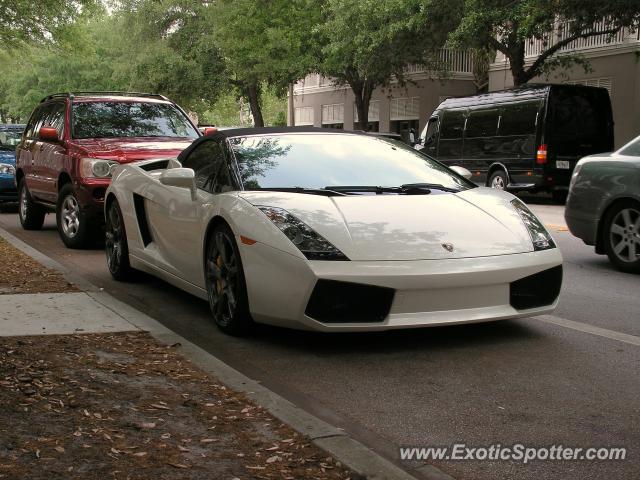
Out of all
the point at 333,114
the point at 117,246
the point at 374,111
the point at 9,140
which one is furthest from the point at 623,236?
the point at 333,114

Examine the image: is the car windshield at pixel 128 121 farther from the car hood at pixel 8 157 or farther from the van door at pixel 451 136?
the van door at pixel 451 136

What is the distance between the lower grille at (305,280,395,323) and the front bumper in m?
0.02

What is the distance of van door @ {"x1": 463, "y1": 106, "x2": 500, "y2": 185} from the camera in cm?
2078

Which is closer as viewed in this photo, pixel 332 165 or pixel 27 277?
pixel 332 165

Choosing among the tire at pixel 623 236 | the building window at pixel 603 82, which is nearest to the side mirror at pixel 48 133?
the tire at pixel 623 236

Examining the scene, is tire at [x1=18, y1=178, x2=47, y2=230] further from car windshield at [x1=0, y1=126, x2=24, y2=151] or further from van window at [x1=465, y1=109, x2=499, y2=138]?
van window at [x1=465, y1=109, x2=499, y2=138]

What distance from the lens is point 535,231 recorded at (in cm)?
584

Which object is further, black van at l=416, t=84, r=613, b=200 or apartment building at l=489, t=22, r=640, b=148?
apartment building at l=489, t=22, r=640, b=148

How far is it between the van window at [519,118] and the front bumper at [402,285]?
14690 mm

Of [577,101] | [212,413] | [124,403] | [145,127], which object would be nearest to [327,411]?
[212,413]

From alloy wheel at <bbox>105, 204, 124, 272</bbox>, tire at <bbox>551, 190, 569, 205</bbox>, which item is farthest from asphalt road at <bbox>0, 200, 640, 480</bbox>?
tire at <bbox>551, 190, 569, 205</bbox>

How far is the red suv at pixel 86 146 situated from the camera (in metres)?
10.4

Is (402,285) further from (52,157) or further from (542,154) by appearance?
(542,154)

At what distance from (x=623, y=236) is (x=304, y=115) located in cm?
4512
